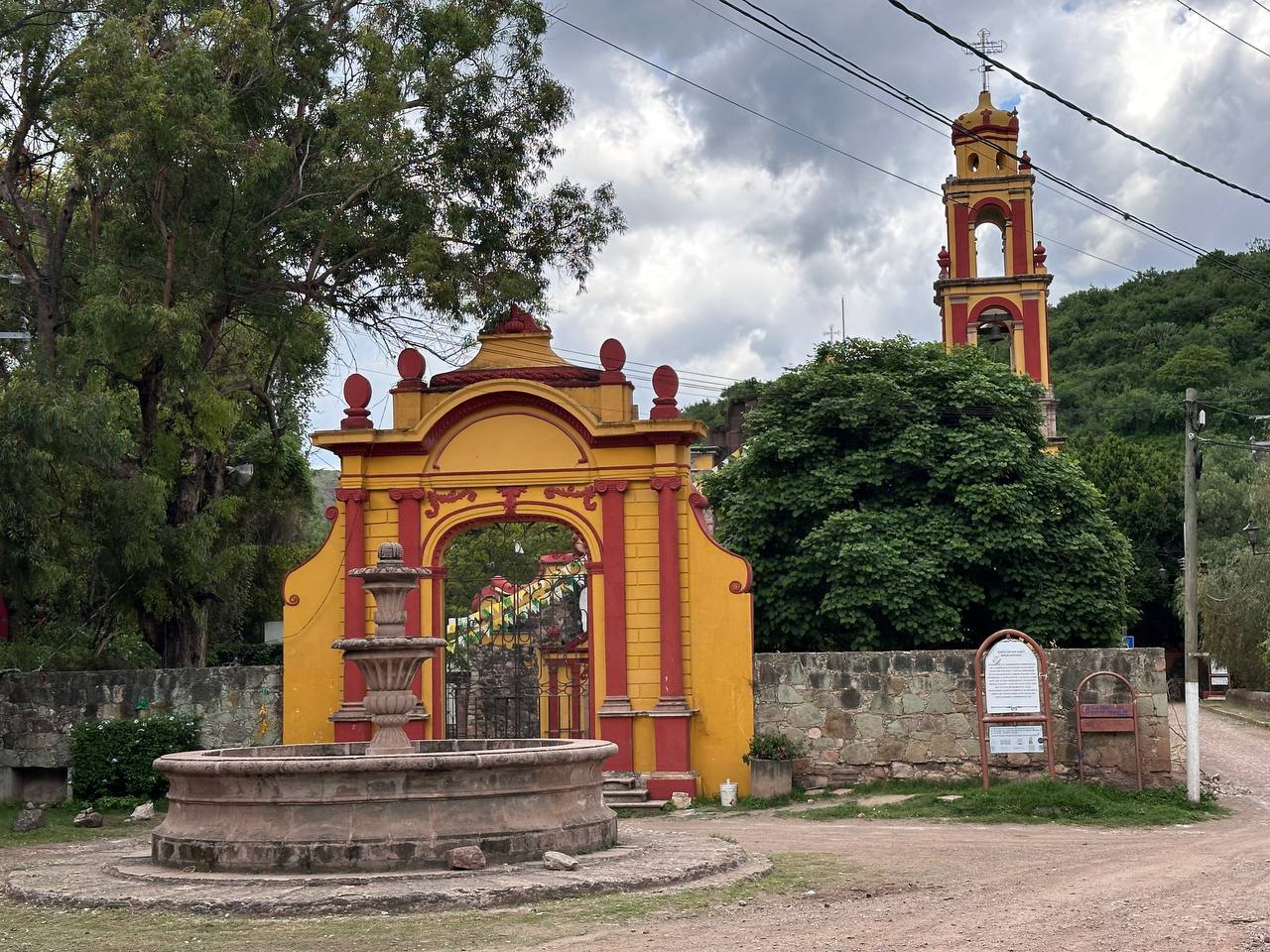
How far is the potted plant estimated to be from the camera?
1755cm

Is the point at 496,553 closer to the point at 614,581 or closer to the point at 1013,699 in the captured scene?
the point at 614,581

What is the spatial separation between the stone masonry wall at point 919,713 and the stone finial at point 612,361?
403 centimetres

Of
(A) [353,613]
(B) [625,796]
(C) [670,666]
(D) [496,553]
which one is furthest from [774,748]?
(D) [496,553]

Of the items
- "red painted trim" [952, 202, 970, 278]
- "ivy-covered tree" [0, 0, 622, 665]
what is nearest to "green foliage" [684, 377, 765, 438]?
"red painted trim" [952, 202, 970, 278]

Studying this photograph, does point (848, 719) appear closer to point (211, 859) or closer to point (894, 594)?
point (894, 594)

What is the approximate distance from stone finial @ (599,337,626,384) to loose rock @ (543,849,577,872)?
29.1 feet

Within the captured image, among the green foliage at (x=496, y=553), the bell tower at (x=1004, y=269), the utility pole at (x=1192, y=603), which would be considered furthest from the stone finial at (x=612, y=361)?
the bell tower at (x=1004, y=269)

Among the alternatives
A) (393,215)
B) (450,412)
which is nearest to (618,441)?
(450,412)

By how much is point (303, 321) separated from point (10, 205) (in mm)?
4309

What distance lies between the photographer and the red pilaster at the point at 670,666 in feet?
58.6

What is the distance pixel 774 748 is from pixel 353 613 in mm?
5619

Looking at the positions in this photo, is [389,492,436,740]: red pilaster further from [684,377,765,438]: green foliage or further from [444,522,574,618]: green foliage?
[684,377,765,438]: green foliage

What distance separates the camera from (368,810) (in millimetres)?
11281

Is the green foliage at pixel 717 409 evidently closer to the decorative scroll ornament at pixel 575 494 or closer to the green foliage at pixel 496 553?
the green foliage at pixel 496 553
